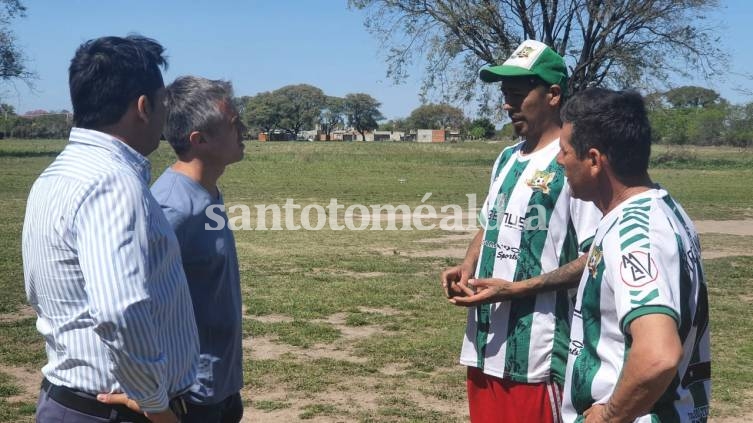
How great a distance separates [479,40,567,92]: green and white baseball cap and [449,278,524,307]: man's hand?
86 cm

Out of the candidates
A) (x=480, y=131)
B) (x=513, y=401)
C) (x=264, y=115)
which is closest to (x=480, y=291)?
(x=513, y=401)

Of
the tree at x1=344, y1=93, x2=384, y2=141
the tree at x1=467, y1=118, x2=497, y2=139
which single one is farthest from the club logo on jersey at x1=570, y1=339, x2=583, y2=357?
the tree at x1=344, y1=93, x2=384, y2=141

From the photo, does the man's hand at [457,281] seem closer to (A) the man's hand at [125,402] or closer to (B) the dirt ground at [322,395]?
(A) the man's hand at [125,402]

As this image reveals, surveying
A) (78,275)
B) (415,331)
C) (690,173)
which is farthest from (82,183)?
(690,173)

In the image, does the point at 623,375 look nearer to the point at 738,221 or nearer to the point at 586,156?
the point at 586,156

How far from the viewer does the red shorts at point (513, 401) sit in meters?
3.07

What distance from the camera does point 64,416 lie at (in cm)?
232

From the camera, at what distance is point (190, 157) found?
119 inches

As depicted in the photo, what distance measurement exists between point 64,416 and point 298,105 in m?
131

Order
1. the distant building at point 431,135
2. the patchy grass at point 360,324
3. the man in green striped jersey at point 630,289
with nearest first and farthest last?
the man in green striped jersey at point 630,289 → the patchy grass at point 360,324 → the distant building at point 431,135

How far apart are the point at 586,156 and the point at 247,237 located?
11.9 m

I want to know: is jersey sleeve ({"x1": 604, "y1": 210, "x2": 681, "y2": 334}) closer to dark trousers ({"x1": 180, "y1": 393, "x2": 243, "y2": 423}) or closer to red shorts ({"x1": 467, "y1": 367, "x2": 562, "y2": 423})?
red shorts ({"x1": 467, "y1": 367, "x2": 562, "y2": 423})

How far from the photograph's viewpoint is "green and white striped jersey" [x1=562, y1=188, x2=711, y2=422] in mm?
2027

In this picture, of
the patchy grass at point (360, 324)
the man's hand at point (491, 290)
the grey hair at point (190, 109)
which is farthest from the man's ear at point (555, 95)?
the patchy grass at point (360, 324)
